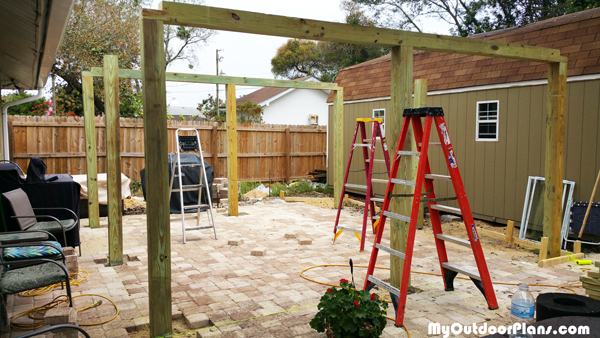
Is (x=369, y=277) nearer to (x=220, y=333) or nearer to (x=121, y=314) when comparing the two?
(x=220, y=333)

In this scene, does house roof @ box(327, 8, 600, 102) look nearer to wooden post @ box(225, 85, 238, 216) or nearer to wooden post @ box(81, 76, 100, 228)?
wooden post @ box(225, 85, 238, 216)

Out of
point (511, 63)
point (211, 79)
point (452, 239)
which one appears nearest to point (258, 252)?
point (452, 239)

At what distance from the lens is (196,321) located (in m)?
3.48

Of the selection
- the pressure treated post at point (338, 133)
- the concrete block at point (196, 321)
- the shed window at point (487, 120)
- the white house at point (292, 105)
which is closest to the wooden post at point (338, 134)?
the pressure treated post at point (338, 133)

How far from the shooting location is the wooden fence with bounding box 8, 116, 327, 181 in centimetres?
930

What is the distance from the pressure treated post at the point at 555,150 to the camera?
5.23 m

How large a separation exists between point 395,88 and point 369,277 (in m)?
1.78

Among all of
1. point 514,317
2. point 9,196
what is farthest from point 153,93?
point 514,317

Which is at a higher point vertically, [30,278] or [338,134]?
[338,134]

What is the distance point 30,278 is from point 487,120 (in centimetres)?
A: 719

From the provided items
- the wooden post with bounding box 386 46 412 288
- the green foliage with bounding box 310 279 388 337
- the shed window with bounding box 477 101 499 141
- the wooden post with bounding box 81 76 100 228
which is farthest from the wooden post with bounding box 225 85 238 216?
the green foliage with bounding box 310 279 388 337

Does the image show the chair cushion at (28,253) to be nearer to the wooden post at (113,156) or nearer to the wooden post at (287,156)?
the wooden post at (113,156)

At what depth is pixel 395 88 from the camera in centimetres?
411

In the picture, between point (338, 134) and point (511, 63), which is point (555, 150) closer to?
point (511, 63)
